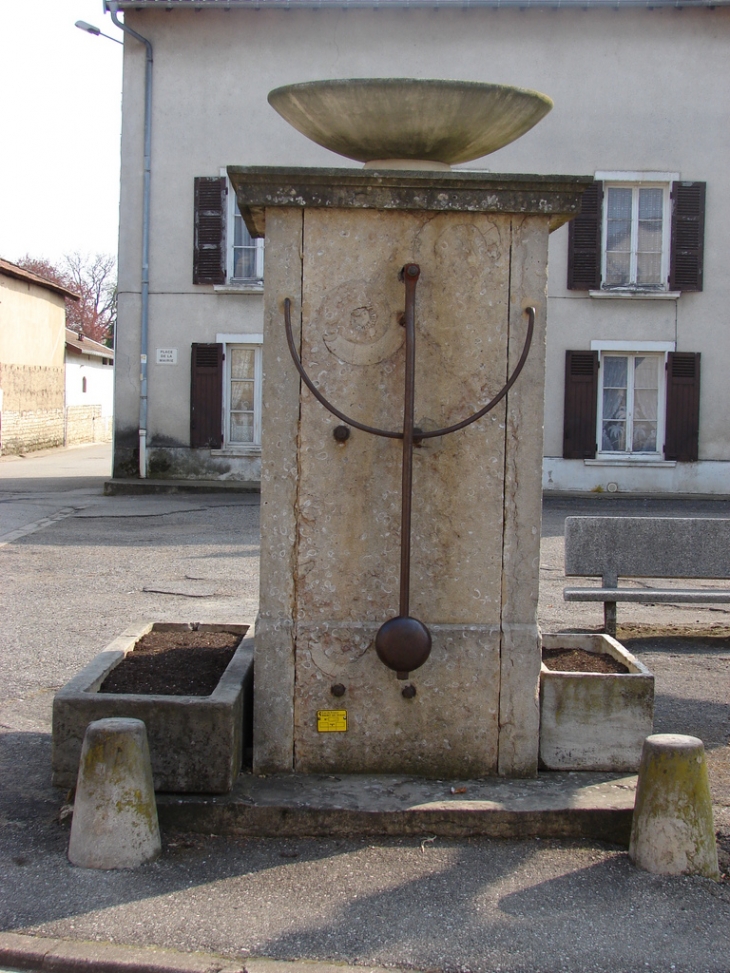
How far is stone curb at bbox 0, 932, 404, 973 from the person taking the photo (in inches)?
122

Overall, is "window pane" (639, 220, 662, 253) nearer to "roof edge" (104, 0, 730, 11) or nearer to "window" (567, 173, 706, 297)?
"window" (567, 173, 706, 297)

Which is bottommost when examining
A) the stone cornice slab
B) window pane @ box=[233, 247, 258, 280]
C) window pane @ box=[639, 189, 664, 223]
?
the stone cornice slab

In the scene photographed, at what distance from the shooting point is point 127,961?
123 inches

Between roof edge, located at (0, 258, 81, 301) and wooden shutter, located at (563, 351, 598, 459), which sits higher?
roof edge, located at (0, 258, 81, 301)

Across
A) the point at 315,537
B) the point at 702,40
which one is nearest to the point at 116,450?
the point at 702,40

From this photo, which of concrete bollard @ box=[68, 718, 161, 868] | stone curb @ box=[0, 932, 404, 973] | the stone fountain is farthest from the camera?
the stone fountain

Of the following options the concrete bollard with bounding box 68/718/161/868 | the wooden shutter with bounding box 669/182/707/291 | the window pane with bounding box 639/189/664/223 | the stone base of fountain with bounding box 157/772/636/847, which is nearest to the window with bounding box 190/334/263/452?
the window pane with bounding box 639/189/664/223

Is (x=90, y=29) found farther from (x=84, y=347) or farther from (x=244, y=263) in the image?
(x=84, y=347)

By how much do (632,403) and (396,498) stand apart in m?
15.1

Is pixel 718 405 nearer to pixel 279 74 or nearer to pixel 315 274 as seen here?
pixel 279 74

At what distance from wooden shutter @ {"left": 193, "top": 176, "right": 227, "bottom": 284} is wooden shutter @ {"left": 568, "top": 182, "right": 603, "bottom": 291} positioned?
5982 mm

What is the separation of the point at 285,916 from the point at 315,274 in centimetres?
236

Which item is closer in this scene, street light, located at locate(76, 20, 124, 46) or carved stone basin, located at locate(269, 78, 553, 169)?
carved stone basin, located at locate(269, 78, 553, 169)

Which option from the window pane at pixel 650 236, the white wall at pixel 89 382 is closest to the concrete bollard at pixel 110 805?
the window pane at pixel 650 236
